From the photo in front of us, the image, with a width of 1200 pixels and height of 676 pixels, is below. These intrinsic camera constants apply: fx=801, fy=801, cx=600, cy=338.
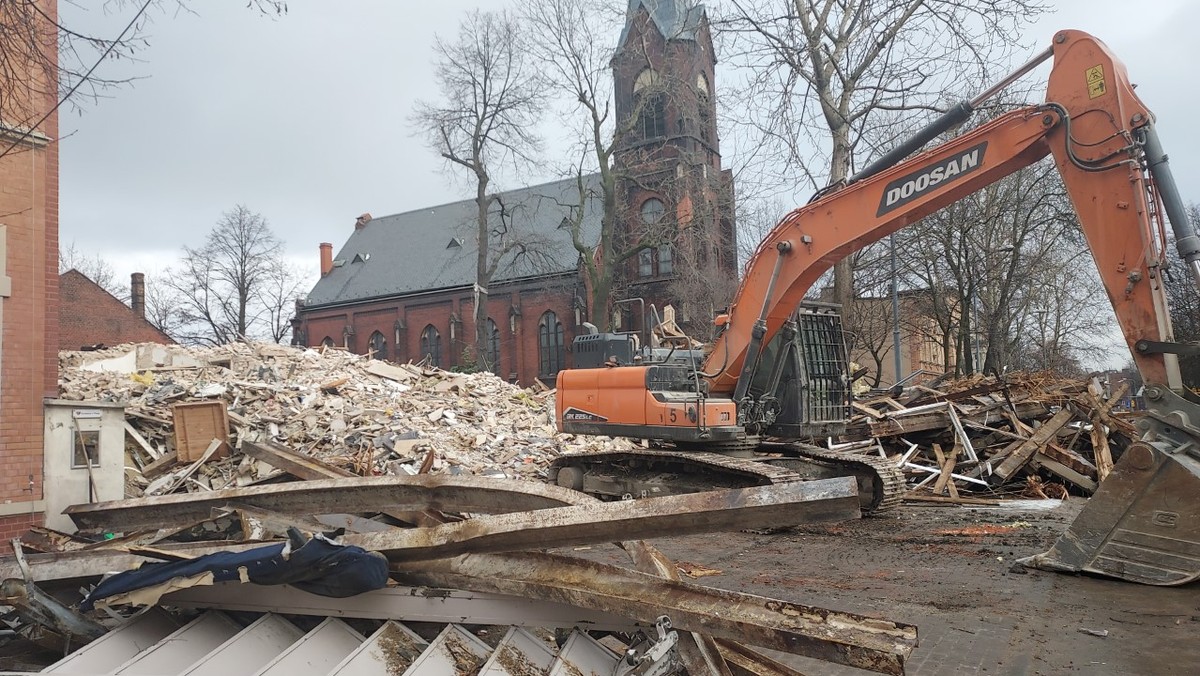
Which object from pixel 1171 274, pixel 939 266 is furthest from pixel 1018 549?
pixel 939 266

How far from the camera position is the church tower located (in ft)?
102

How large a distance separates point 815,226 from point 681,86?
21361 millimetres

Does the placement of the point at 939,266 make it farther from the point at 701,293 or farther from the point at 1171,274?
the point at 1171,274

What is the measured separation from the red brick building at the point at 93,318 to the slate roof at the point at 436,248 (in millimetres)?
11337

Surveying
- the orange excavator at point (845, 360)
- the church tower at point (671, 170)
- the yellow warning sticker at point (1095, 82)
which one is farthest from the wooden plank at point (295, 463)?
the church tower at point (671, 170)

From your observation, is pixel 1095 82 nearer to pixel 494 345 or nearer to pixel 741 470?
pixel 741 470

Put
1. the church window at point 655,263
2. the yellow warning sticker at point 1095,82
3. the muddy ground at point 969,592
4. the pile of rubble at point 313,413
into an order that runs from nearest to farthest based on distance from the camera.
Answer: the muddy ground at point 969,592 → the yellow warning sticker at point 1095,82 → the pile of rubble at point 313,413 → the church window at point 655,263

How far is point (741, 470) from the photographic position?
28.7 ft

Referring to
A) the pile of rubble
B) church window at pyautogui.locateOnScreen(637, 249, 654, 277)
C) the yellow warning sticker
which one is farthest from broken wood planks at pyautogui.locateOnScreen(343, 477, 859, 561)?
church window at pyautogui.locateOnScreen(637, 249, 654, 277)

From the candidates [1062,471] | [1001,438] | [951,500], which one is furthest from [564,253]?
[951,500]

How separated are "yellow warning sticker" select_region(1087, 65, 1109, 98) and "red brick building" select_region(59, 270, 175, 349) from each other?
1668 inches

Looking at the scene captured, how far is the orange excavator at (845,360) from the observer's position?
5.91m

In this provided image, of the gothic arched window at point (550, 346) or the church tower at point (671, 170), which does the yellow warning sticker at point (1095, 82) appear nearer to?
the church tower at point (671, 170)

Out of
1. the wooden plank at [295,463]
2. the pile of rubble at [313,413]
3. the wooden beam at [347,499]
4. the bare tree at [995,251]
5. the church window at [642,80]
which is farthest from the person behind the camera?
the church window at [642,80]
